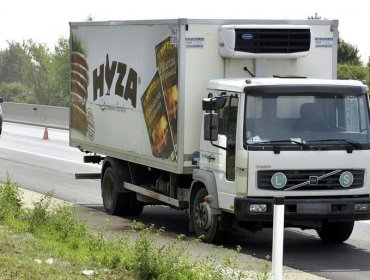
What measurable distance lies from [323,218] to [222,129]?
1860mm

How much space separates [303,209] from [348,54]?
70.1 metres

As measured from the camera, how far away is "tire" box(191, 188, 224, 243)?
15781mm

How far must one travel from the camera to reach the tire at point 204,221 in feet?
51.8

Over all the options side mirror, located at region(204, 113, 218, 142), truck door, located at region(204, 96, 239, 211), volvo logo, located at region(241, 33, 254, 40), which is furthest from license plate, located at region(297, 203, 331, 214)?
volvo logo, located at region(241, 33, 254, 40)

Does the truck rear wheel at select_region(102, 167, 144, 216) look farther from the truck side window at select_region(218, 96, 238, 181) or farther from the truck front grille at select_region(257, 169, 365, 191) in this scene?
the truck front grille at select_region(257, 169, 365, 191)

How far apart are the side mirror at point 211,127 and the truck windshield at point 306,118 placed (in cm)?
44

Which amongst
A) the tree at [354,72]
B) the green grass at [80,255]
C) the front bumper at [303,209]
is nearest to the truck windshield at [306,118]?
the front bumper at [303,209]

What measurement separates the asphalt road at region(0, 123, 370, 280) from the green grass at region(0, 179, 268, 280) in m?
1.38

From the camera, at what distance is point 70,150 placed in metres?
38.0

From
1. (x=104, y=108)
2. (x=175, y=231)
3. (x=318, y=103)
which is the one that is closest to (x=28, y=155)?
(x=104, y=108)

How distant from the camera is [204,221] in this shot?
1602 cm

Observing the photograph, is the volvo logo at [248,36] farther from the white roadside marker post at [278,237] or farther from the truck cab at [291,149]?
the white roadside marker post at [278,237]

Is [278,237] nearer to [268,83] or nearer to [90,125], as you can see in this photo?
[268,83]

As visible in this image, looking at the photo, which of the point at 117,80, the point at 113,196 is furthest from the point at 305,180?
the point at 113,196
